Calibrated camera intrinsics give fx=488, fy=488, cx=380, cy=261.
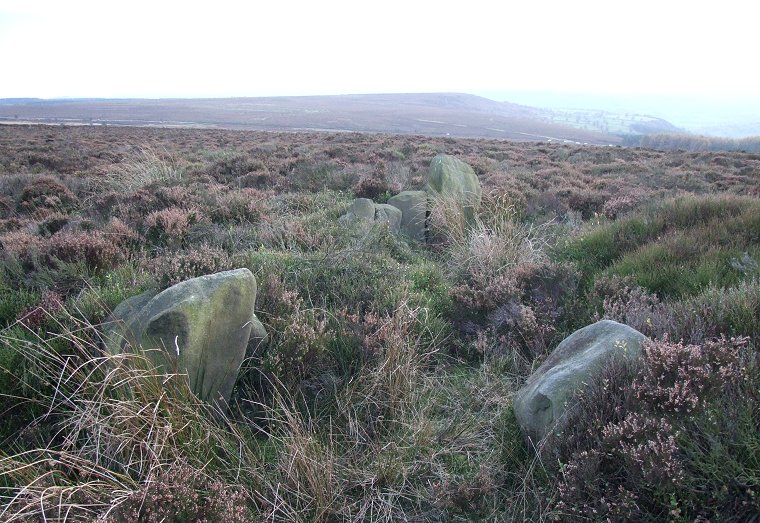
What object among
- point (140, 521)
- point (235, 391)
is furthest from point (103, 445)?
point (235, 391)

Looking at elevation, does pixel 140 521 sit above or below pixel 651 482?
below

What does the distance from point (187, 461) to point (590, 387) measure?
2236 mm

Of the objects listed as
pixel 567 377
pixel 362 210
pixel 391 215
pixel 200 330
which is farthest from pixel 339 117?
pixel 567 377

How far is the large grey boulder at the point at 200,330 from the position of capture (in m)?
3.13

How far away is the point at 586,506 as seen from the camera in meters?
2.11

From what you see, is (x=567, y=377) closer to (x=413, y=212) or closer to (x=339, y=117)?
(x=413, y=212)

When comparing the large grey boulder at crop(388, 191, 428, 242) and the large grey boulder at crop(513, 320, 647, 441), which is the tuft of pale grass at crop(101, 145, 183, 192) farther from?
the large grey boulder at crop(513, 320, 647, 441)

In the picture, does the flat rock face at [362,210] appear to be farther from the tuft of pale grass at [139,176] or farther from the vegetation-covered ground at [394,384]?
the tuft of pale grass at [139,176]

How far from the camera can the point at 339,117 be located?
324ft

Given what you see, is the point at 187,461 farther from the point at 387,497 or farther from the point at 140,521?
the point at 387,497

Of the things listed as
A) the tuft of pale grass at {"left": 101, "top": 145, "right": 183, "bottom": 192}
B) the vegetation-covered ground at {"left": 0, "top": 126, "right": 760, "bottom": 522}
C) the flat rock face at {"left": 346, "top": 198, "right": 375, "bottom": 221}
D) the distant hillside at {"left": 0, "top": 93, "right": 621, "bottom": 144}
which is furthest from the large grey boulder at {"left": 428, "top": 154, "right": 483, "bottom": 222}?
the distant hillside at {"left": 0, "top": 93, "right": 621, "bottom": 144}

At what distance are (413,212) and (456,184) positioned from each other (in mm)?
888

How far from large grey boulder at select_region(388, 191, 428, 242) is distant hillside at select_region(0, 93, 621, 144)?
58218 mm

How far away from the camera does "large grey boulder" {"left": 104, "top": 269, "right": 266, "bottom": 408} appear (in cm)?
313
